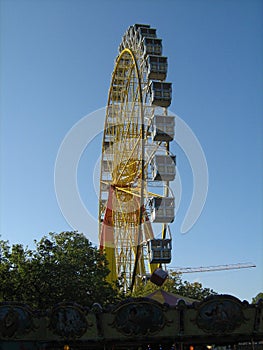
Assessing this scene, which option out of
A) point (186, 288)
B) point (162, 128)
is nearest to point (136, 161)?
point (162, 128)

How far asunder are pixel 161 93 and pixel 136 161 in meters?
4.10

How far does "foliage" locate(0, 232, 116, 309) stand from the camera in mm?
21656

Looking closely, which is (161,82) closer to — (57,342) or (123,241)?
(123,241)

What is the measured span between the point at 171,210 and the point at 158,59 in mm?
8165

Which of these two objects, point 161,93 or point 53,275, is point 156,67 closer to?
point 161,93

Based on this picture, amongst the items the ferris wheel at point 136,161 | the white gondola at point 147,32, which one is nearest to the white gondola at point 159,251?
the ferris wheel at point 136,161

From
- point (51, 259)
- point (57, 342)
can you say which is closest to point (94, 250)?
point (51, 259)

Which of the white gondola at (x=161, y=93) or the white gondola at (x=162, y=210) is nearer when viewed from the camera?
the white gondola at (x=162, y=210)

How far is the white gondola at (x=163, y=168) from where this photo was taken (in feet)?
76.8

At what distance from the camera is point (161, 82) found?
81.7 ft

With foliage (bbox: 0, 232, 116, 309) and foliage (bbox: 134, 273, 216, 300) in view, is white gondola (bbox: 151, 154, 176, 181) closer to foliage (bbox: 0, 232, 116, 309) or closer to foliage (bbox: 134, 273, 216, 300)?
foliage (bbox: 0, 232, 116, 309)

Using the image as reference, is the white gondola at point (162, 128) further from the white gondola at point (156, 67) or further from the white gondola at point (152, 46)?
the white gondola at point (152, 46)

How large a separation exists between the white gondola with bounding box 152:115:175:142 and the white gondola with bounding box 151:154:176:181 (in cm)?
95

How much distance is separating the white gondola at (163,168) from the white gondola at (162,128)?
947 millimetres
